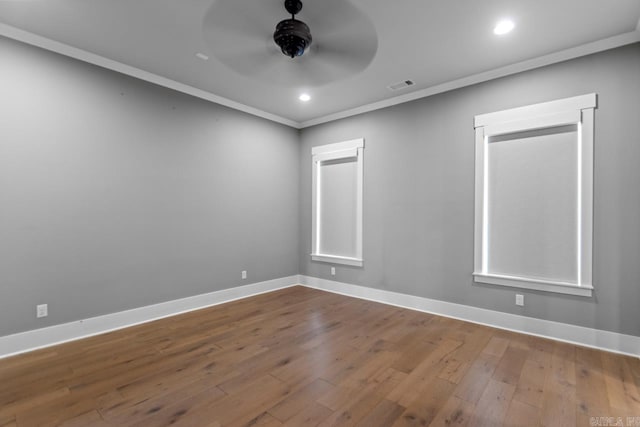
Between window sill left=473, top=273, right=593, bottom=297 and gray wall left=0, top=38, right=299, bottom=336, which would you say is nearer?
gray wall left=0, top=38, right=299, bottom=336

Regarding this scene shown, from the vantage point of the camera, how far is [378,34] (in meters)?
2.66

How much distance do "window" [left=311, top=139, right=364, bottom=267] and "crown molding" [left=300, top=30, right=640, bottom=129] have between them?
1.98ft

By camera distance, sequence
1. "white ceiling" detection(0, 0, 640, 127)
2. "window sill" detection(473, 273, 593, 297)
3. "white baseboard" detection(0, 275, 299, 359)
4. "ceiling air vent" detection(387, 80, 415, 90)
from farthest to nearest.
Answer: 1. "ceiling air vent" detection(387, 80, 415, 90)
2. "window sill" detection(473, 273, 593, 297)
3. "white baseboard" detection(0, 275, 299, 359)
4. "white ceiling" detection(0, 0, 640, 127)

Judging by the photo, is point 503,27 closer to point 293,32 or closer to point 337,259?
point 293,32

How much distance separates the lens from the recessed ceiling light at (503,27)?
8.16 feet

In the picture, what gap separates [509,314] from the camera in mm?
3213

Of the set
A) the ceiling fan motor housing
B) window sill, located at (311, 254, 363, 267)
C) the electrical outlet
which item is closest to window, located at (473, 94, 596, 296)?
window sill, located at (311, 254, 363, 267)

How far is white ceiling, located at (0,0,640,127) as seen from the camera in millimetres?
2314

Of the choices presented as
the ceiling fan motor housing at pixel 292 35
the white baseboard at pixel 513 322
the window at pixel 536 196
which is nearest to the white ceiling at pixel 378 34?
the ceiling fan motor housing at pixel 292 35

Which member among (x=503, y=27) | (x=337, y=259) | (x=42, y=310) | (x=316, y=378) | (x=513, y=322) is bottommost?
(x=316, y=378)

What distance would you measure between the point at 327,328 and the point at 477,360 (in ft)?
4.79

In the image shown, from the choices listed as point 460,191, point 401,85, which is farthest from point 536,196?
point 401,85

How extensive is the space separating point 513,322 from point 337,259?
2419 millimetres

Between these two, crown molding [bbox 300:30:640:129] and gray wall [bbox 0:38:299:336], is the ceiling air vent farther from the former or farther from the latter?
gray wall [bbox 0:38:299:336]
